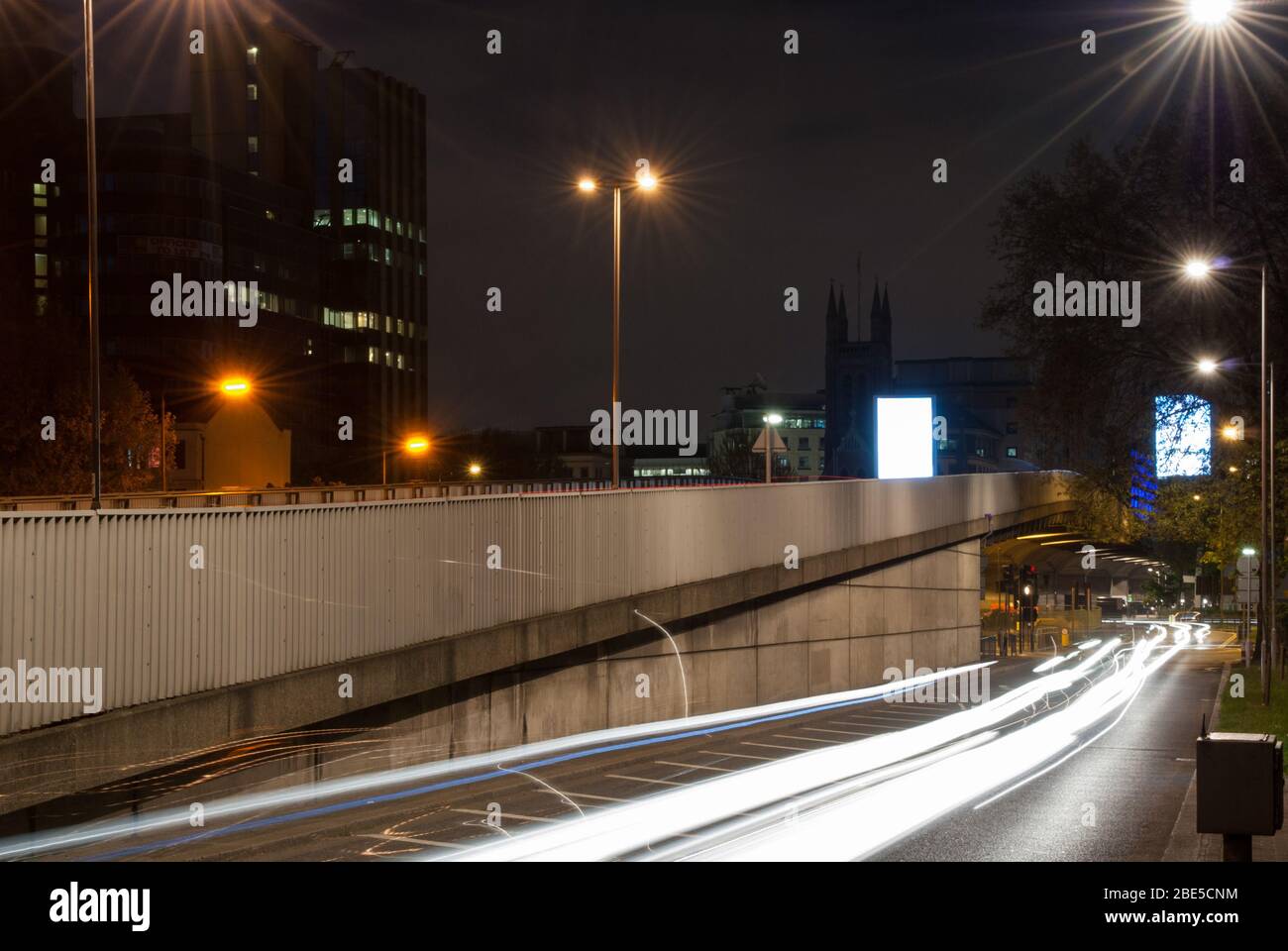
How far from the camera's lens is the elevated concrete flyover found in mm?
12227

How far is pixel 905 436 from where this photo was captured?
4934 centimetres

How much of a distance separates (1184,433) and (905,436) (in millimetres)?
12451

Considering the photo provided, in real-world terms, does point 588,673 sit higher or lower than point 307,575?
lower

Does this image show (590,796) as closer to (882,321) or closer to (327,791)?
(327,791)

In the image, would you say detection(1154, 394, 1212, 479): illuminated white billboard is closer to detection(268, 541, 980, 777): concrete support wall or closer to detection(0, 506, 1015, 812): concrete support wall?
detection(268, 541, 980, 777): concrete support wall

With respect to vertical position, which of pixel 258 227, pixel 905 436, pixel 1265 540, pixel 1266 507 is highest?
pixel 258 227

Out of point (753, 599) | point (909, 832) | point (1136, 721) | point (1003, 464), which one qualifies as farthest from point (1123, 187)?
point (1003, 464)

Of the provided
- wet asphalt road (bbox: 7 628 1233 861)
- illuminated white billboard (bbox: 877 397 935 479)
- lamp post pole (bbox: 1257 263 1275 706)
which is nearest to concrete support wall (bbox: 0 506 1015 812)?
wet asphalt road (bbox: 7 628 1233 861)

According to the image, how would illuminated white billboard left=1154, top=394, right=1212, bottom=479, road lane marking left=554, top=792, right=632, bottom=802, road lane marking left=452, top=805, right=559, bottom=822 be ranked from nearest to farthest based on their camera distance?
road lane marking left=452, top=805, right=559, bottom=822, road lane marking left=554, top=792, right=632, bottom=802, illuminated white billboard left=1154, top=394, right=1212, bottom=479

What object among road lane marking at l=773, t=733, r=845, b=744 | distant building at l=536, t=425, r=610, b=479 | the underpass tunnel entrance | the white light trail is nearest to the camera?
the white light trail

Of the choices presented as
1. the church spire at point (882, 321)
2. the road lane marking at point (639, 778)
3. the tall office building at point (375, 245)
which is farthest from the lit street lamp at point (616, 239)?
the church spire at point (882, 321)

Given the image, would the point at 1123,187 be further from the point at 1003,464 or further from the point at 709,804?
the point at 1003,464

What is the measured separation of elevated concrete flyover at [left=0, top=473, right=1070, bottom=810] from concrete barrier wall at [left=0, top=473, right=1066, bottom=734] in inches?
1.0

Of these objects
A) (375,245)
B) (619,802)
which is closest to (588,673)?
(619,802)
